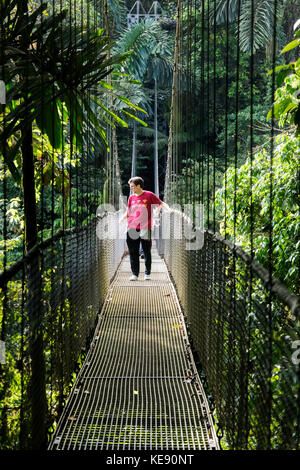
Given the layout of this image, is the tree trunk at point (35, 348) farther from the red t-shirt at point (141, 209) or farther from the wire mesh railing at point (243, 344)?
the red t-shirt at point (141, 209)

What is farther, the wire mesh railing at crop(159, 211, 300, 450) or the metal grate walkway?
the metal grate walkway

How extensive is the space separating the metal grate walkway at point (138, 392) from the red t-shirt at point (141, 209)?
85 cm

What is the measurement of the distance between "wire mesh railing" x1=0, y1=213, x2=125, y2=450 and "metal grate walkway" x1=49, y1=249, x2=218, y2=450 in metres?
0.07

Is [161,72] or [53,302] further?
[161,72]

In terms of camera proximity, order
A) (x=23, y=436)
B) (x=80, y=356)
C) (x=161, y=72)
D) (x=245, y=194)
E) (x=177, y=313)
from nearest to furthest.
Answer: (x=23, y=436)
(x=80, y=356)
(x=177, y=313)
(x=245, y=194)
(x=161, y=72)

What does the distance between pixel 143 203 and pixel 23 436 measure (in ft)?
8.95

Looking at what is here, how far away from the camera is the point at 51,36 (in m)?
1.74

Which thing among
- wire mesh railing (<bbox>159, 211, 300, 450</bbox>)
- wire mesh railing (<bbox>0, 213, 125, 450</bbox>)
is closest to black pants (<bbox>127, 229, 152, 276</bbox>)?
wire mesh railing (<bbox>159, 211, 300, 450</bbox>)

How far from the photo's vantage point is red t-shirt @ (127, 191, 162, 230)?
391 cm

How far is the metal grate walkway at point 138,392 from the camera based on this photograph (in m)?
1.65

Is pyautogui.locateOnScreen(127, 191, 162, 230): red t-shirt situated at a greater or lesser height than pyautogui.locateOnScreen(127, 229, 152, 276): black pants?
greater

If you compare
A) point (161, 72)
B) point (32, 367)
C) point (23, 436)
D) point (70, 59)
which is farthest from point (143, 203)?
point (161, 72)

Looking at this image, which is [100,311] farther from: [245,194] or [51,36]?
[51,36]

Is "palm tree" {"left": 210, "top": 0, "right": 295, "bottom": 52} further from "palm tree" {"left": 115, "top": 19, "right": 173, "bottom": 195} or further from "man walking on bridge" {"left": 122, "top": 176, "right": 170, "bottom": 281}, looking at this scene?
"man walking on bridge" {"left": 122, "top": 176, "right": 170, "bottom": 281}
